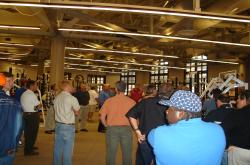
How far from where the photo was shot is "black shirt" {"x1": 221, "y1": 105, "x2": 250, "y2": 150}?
4.36 m

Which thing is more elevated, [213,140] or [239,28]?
[239,28]

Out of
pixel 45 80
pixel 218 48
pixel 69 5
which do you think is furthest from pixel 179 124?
pixel 218 48

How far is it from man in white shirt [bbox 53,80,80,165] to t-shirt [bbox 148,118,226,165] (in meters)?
3.93

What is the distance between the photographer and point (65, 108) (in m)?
6.24

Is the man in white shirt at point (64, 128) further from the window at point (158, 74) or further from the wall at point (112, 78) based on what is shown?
the wall at point (112, 78)

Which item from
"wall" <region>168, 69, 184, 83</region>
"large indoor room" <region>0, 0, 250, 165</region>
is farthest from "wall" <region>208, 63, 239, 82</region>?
"large indoor room" <region>0, 0, 250, 165</region>

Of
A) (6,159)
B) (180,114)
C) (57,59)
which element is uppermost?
(57,59)

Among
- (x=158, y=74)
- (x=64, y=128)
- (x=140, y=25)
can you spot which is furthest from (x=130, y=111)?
(x=158, y=74)

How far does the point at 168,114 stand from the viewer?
250 cm

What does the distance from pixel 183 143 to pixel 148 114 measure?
290 centimetres

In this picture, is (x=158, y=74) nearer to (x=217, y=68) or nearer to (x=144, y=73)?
(x=144, y=73)

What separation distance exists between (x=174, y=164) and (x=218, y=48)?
53.4 ft

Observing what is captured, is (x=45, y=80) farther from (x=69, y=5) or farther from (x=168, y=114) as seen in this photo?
(x=168, y=114)

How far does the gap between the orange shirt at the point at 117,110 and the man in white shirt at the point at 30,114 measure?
243 cm
